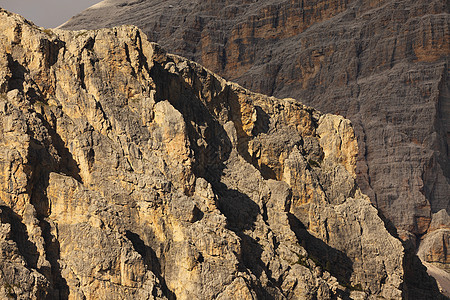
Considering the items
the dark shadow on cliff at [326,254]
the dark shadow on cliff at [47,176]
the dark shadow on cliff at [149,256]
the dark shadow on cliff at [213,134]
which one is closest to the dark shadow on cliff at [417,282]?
the dark shadow on cliff at [326,254]

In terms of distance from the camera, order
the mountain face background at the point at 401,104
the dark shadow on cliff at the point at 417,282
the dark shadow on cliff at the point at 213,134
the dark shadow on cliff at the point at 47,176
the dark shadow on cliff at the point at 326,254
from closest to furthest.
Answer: the dark shadow on cliff at the point at 47,176 → the dark shadow on cliff at the point at 213,134 → the dark shadow on cliff at the point at 326,254 → the dark shadow on cliff at the point at 417,282 → the mountain face background at the point at 401,104

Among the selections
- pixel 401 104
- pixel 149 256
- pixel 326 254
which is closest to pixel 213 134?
pixel 326 254

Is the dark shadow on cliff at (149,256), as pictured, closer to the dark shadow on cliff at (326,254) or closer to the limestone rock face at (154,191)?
the limestone rock face at (154,191)

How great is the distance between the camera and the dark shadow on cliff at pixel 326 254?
84625 mm

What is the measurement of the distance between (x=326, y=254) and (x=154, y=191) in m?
22.8

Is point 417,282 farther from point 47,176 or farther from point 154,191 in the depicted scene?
point 47,176

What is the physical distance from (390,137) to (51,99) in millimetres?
121148

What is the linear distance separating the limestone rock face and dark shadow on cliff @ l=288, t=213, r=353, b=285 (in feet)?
0.48

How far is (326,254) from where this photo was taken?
85750 millimetres

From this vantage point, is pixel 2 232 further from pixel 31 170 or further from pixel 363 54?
pixel 363 54

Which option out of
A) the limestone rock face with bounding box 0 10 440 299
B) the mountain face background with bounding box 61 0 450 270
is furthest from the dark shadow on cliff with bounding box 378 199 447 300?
the mountain face background with bounding box 61 0 450 270

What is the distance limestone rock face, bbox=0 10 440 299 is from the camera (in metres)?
62.5

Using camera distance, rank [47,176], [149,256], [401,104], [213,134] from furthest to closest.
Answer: [401,104]
[213,134]
[149,256]
[47,176]

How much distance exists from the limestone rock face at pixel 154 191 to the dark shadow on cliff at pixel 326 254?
0.48 feet
